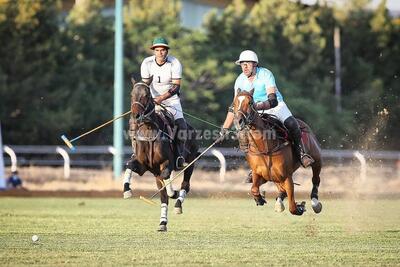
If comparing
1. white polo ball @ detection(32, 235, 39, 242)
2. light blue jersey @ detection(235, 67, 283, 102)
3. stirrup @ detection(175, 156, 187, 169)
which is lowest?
white polo ball @ detection(32, 235, 39, 242)

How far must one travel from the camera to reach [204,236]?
15.2 m

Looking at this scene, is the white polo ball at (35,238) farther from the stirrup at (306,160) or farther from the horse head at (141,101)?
the stirrup at (306,160)

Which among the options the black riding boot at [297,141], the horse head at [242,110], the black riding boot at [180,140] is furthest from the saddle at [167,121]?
the horse head at [242,110]

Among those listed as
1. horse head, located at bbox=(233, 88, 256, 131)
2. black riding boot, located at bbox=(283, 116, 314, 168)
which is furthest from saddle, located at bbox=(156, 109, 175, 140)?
horse head, located at bbox=(233, 88, 256, 131)

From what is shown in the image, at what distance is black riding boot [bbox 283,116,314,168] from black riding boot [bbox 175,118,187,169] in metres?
2.06

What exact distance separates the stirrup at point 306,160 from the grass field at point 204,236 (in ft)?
3.47

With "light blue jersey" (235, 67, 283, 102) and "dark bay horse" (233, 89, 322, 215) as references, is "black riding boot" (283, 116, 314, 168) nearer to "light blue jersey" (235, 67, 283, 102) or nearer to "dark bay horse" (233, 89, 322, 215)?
"dark bay horse" (233, 89, 322, 215)

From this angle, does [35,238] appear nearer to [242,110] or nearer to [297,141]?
[242,110]

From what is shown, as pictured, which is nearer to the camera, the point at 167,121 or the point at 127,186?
the point at 127,186

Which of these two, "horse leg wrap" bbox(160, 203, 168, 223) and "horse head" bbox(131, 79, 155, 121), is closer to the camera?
"horse head" bbox(131, 79, 155, 121)

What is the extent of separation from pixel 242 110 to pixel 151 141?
7.04 ft

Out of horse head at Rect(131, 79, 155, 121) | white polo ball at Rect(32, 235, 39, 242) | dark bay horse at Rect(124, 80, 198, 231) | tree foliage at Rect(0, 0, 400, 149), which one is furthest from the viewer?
tree foliage at Rect(0, 0, 400, 149)

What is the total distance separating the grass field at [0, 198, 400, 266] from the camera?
1205 cm

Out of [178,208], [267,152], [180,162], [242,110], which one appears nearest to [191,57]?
[180,162]
